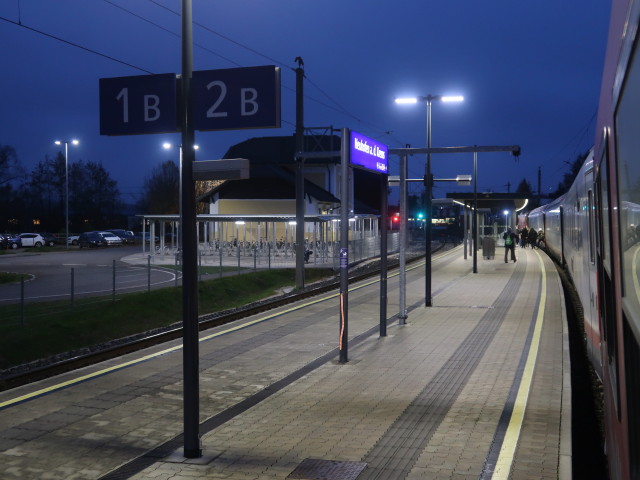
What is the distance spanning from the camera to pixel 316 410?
8.09 m

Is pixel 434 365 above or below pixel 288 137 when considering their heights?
below

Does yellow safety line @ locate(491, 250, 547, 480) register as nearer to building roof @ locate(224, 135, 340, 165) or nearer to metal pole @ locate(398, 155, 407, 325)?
metal pole @ locate(398, 155, 407, 325)

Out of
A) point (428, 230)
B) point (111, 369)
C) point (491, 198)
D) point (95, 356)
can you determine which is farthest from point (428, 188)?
point (491, 198)

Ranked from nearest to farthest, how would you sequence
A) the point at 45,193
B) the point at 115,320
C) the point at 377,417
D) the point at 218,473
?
1. the point at 218,473
2. the point at 377,417
3. the point at 115,320
4. the point at 45,193

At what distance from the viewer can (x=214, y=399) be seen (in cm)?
877

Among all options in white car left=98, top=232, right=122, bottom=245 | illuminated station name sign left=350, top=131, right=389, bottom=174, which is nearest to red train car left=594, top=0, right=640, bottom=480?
illuminated station name sign left=350, top=131, right=389, bottom=174

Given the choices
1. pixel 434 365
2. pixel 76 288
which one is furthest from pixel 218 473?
pixel 76 288

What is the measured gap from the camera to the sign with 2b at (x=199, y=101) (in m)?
6.37

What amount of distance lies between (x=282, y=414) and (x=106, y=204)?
81596mm

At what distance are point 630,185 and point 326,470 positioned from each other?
169 inches

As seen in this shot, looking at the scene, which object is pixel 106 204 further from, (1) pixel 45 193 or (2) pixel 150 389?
(2) pixel 150 389

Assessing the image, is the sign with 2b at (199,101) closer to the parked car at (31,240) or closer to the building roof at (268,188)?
the building roof at (268,188)

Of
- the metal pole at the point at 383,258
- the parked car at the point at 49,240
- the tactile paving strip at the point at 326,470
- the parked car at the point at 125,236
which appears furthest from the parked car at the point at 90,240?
the tactile paving strip at the point at 326,470

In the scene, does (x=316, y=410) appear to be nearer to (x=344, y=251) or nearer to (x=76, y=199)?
(x=344, y=251)
